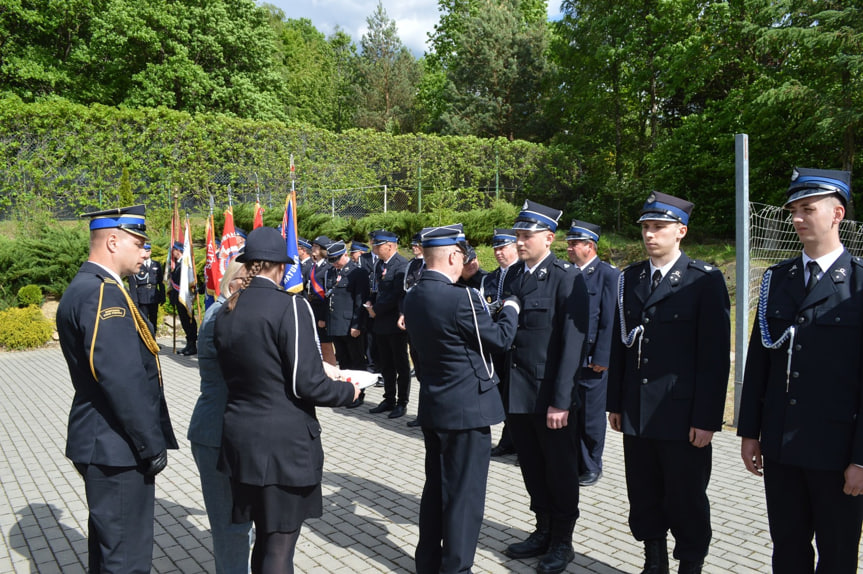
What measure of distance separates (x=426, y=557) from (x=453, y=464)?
0.60m

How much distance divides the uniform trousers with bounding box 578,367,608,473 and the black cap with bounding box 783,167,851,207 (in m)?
2.91

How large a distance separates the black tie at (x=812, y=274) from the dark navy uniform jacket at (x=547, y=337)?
137 cm

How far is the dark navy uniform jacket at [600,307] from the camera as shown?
5.44m

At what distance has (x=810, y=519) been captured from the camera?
2.88 meters

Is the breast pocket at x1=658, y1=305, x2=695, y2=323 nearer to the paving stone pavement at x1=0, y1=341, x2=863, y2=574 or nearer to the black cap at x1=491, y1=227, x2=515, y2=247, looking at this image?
the paving stone pavement at x1=0, y1=341, x2=863, y2=574

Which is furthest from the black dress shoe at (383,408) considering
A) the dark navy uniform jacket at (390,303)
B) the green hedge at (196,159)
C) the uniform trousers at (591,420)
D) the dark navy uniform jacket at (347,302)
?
the green hedge at (196,159)

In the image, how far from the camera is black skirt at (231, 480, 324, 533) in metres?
2.97

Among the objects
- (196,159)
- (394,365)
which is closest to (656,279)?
(394,365)

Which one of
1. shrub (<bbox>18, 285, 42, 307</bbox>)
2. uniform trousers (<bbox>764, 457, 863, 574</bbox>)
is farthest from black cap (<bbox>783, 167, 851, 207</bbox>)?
shrub (<bbox>18, 285, 42, 307</bbox>)

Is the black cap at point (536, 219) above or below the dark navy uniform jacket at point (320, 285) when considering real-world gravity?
above

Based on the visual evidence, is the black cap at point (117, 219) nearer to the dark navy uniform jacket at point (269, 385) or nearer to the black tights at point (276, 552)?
the dark navy uniform jacket at point (269, 385)

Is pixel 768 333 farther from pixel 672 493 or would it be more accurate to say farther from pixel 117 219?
pixel 117 219

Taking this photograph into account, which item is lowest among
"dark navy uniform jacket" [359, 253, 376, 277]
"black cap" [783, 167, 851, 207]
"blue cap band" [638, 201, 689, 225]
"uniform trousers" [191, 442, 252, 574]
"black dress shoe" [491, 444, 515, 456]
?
"black dress shoe" [491, 444, 515, 456]

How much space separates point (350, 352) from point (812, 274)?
6800mm
